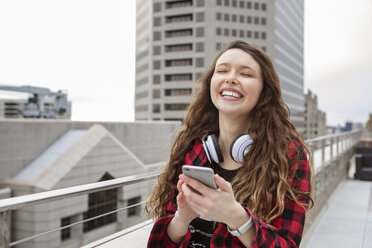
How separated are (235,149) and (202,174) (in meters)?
0.48

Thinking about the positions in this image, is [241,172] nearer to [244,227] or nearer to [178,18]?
[244,227]

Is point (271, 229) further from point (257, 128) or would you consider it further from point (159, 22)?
point (159, 22)

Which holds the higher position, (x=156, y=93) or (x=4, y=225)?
(x=156, y=93)

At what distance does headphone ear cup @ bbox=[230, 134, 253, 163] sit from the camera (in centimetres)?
144

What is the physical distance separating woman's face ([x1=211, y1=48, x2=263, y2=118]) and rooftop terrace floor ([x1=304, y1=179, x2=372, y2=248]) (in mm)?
3343

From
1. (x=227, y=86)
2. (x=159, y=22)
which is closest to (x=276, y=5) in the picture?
(x=159, y=22)

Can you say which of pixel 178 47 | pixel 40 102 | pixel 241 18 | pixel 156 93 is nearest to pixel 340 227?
pixel 40 102

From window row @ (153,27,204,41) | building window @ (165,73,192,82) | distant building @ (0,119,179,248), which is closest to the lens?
distant building @ (0,119,179,248)

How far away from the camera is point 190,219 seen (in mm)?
1409

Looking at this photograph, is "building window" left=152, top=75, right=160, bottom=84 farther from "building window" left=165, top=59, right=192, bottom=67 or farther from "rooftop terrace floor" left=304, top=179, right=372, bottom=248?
"rooftop terrace floor" left=304, top=179, right=372, bottom=248

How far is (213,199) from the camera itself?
41.4 inches

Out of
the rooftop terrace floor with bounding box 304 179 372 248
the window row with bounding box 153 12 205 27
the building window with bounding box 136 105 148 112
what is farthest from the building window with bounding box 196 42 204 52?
the rooftop terrace floor with bounding box 304 179 372 248

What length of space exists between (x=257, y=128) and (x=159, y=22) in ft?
216

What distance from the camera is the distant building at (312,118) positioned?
124375 mm
